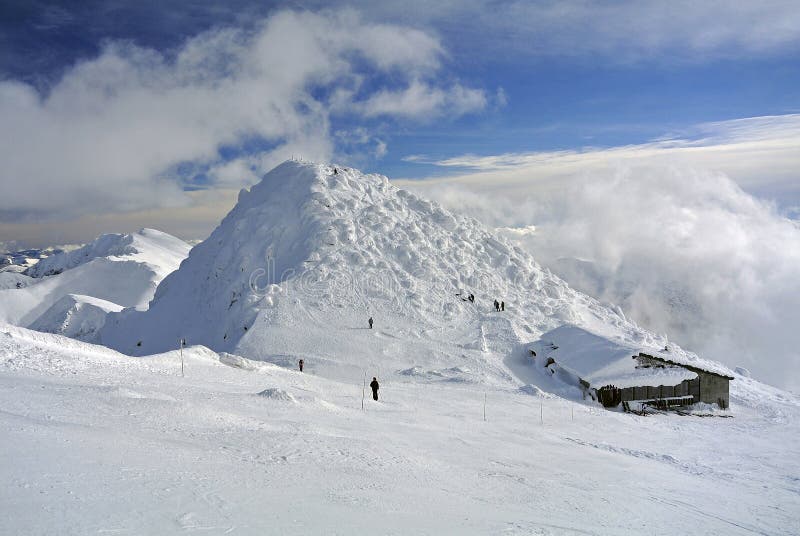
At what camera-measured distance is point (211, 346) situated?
137ft

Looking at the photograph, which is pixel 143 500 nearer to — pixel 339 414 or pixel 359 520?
pixel 359 520

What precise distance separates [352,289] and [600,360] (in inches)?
793

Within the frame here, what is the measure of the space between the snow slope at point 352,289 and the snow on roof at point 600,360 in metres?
2.71

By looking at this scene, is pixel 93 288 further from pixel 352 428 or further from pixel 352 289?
pixel 352 428

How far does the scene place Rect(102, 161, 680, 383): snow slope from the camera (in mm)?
39125

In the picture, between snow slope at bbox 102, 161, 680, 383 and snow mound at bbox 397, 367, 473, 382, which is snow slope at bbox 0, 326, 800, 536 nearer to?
snow mound at bbox 397, 367, 473, 382

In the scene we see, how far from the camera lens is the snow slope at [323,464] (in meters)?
8.88

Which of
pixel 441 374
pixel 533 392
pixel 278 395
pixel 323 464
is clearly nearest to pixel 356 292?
pixel 441 374

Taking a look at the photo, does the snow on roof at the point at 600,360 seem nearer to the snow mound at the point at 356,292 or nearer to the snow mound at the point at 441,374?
the snow mound at the point at 356,292

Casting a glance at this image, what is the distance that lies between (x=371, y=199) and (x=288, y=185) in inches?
342

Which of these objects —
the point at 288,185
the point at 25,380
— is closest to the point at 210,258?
the point at 288,185

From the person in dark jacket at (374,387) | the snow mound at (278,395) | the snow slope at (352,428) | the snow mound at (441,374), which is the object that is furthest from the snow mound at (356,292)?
the snow mound at (278,395)

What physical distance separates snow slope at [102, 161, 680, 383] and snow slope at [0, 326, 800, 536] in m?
14.0

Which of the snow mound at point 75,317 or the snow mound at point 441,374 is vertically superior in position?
the snow mound at point 75,317
